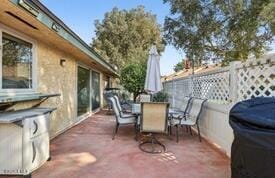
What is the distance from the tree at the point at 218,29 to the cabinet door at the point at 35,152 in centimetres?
1028

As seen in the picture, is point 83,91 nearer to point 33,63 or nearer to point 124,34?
point 33,63

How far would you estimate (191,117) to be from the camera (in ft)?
22.4

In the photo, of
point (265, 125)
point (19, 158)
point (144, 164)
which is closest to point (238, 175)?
point (265, 125)

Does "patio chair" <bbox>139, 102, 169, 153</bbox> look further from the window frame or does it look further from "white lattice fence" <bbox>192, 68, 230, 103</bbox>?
the window frame

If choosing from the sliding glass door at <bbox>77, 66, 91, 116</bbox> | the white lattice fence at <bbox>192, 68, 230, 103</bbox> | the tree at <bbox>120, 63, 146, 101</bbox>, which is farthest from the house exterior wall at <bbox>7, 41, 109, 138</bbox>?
the tree at <bbox>120, 63, 146, 101</bbox>

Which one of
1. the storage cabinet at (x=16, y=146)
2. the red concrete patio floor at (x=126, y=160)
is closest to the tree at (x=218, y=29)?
the red concrete patio floor at (x=126, y=160)

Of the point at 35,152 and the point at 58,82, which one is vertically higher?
the point at 58,82

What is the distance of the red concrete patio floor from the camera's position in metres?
3.89

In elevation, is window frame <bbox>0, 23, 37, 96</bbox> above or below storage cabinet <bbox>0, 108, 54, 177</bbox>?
above

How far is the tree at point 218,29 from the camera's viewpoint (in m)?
11.7

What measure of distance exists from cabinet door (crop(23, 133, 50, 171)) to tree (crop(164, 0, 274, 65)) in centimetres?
1028

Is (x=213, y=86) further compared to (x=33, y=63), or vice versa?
(x=213, y=86)

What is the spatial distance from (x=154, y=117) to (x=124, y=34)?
24039mm

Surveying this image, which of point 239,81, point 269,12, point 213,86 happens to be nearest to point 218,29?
point 269,12
